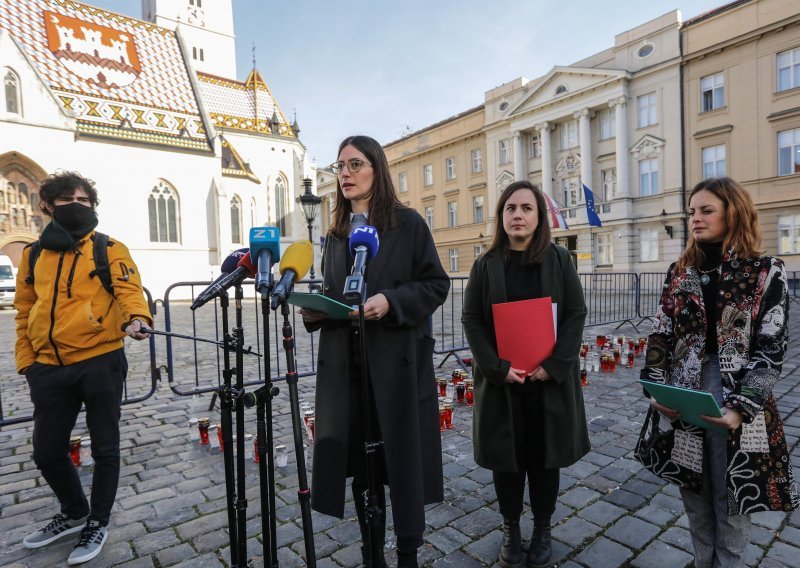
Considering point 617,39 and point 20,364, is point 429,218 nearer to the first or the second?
point 617,39

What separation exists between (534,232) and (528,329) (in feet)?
1.70

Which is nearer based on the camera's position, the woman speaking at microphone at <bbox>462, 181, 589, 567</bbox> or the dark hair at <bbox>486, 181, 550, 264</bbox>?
the woman speaking at microphone at <bbox>462, 181, 589, 567</bbox>

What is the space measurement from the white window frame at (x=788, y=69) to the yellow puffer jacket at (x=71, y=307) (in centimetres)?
2818

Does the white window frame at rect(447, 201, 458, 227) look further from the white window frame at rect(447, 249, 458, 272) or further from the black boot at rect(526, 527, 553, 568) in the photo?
the black boot at rect(526, 527, 553, 568)

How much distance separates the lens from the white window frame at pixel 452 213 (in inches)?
1465

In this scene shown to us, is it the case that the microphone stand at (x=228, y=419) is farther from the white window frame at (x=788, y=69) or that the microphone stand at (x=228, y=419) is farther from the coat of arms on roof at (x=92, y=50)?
the coat of arms on roof at (x=92, y=50)

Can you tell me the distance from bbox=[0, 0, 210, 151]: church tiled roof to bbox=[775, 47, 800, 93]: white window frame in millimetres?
30830

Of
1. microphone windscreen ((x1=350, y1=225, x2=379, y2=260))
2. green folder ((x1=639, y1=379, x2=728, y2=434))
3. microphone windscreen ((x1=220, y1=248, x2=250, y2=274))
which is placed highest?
microphone windscreen ((x1=350, y1=225, x2=379, y2=260))

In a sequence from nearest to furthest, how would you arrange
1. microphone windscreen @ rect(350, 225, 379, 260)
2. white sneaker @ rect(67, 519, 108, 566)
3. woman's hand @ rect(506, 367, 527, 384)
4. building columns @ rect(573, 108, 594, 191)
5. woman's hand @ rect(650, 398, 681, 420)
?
microphone windscreen @ rect(350, 225, 379, 260), woman's hand @ rect(650, 398, 681, 420), woman's hand @ rect(506, 367, 527, 384), white sneaker @ rect(67, 519, 108, 566), building columns @ rect(573, 108, 594, 191)

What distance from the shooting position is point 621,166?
27.2 metres

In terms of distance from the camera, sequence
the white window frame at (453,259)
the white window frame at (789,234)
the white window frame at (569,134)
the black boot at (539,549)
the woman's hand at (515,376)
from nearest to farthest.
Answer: the woman's hand at (515,376)
the black boot at (539,549)
the white window frame at (789,234)
the white window frame at (569,134)
the white window frame at (453,259)

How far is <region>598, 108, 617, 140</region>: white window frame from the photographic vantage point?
28.0 meters

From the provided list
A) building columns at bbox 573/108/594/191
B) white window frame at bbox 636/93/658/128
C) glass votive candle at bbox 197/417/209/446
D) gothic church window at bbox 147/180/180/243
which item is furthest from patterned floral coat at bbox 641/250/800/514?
gothic church window at bbox 147/180/180/243

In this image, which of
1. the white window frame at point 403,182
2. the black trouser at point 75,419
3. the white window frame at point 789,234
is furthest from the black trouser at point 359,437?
the white window frame at point 403,182
